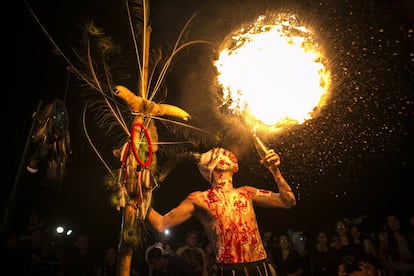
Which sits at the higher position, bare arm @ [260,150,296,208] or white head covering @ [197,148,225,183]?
white head covering @ [197,148,225,183]

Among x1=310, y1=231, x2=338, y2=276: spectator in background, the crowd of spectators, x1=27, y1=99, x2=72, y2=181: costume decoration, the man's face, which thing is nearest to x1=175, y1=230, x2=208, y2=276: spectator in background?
the crowd of spectators

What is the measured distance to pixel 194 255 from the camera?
6.01 meters

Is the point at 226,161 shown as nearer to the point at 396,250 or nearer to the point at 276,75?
the point at 276,75

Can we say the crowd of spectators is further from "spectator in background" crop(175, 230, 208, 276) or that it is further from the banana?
the banana

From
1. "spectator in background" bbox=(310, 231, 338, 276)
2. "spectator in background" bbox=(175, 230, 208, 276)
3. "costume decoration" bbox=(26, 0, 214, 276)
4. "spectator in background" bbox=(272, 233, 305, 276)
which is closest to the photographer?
"costume decoration" bbox=(26, 0, 214, 276)

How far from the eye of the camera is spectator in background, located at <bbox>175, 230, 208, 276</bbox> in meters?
5.83

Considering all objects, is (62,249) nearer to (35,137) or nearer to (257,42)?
(35,137)

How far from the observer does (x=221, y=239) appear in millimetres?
3537

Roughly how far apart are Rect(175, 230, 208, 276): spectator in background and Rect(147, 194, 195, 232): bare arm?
234 centimetres

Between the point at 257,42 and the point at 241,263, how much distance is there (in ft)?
9.20

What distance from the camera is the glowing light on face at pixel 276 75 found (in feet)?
13.8

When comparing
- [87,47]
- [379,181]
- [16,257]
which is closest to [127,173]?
[87,47]

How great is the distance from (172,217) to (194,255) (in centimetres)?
261

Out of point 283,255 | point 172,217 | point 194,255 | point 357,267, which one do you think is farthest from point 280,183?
point 283,255
